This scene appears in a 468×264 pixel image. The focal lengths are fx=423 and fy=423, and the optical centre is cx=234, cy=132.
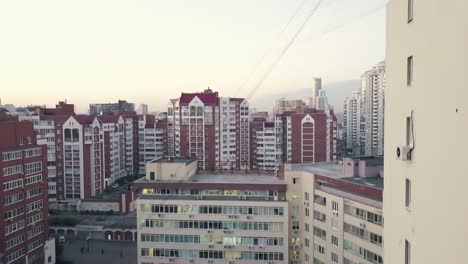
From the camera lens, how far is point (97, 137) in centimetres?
3959

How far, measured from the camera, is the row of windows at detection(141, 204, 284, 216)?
19438mm

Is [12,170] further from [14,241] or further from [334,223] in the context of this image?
[334,223]

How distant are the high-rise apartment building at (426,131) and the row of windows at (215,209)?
631 inches

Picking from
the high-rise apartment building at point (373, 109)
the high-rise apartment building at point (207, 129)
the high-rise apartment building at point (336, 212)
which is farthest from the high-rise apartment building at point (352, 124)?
the high-rise apartment building at point (336, 212)

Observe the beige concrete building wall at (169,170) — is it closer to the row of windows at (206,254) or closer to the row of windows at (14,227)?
the row of windows at (206,254)

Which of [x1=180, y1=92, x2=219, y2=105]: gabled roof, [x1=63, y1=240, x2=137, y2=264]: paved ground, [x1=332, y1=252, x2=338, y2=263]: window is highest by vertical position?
[x1=180, y1=92, x2=219, y2=105]: gabled roof

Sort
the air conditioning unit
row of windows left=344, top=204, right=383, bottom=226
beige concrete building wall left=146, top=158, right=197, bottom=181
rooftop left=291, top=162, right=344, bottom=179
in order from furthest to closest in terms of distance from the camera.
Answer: beige concrete building wall left=146, top=158, right=197, bottom=181
rooftop left=291, top=162, right=344, bottom=179
row of windows left=344, top=204, right=383, bottom=226
the air conditioning unit

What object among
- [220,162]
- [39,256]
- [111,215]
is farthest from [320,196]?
[220,162]

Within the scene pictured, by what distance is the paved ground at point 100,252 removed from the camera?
2640cm

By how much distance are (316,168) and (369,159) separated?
12.2 feet

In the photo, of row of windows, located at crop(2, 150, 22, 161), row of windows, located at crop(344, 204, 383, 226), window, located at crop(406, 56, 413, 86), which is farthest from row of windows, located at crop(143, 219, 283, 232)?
window, located at crop(406, 56, 413, 86)

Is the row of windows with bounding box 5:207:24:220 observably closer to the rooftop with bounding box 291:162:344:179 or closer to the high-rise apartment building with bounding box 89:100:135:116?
the rooftop with bounding box 291:162:344:179

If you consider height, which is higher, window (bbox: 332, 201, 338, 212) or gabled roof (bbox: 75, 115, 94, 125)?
gabled roof (bbox: 75, 115, 94, 125)

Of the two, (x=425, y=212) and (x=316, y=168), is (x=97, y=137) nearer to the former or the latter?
(x=316, y=168)
